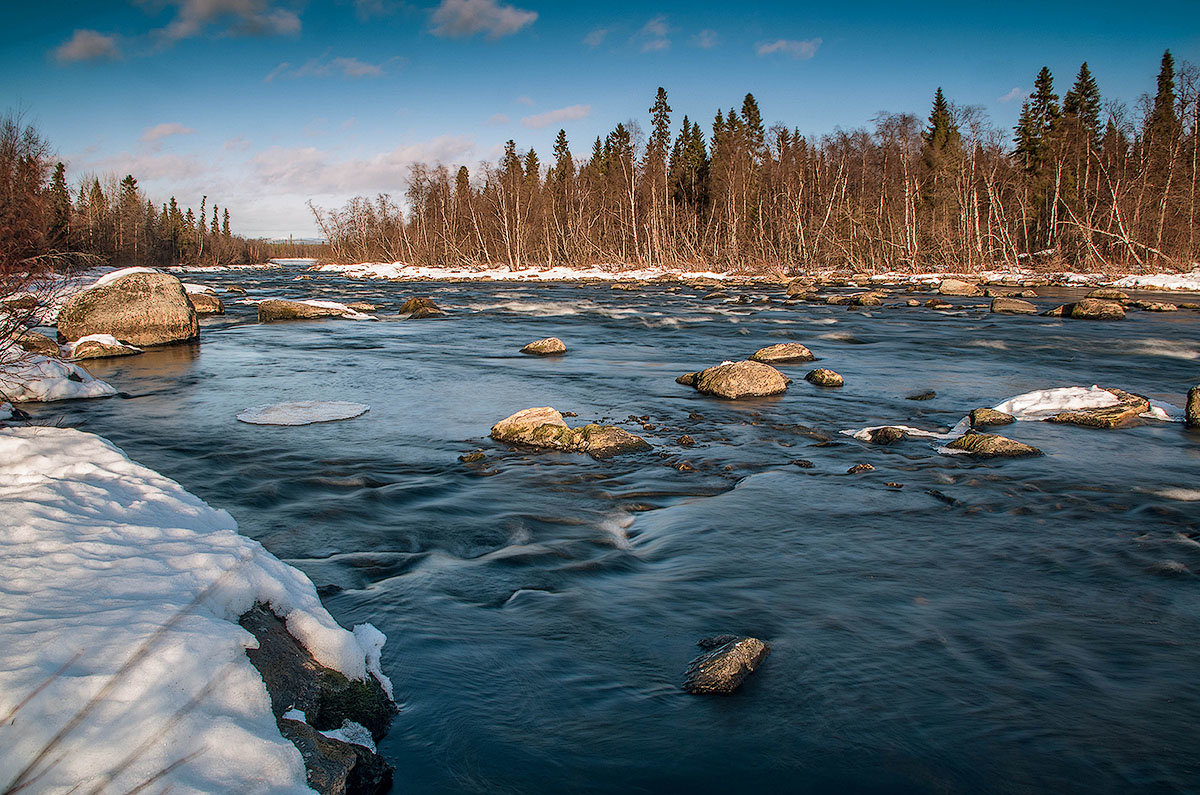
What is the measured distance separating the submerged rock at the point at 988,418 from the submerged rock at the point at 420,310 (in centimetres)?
1715

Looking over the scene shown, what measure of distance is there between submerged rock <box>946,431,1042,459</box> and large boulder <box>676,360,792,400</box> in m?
3.14

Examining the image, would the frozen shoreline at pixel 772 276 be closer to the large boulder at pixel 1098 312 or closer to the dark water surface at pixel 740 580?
the large boulder at pixel 1098 312

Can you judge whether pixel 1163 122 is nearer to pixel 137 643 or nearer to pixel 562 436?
pixel 562 436

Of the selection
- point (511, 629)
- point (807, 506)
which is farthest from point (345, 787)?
point (807, 506)

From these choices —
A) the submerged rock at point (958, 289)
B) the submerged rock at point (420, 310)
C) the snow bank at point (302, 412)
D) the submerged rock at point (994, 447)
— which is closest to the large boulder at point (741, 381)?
the submerged rock at point (994, 447)

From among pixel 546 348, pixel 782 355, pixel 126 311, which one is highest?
pixel 126 311

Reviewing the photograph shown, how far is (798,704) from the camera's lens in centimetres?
338

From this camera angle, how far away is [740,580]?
4676mm

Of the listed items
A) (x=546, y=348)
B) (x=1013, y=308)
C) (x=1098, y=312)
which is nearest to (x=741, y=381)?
(x=546, y=348)

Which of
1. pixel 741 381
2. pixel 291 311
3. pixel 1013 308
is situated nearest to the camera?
pixel 741 381

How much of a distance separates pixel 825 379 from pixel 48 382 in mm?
10583

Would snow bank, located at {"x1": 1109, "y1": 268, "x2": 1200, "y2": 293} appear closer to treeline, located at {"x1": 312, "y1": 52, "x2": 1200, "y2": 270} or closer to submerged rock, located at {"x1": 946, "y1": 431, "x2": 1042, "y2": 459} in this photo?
treeline, located at {"x1": 312, "y1": 52, "x2": 1200, "y2": 270}

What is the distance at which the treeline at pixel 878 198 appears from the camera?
3750cm

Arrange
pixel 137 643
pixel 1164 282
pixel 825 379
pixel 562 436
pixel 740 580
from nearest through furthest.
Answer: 1. pixel 137 643
2. pixel 740 580
3. pixel 562 436
4. pixel 825 379
5. pixel 1164 282
